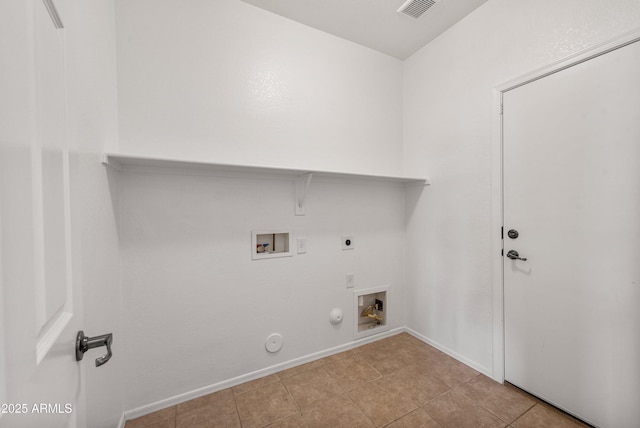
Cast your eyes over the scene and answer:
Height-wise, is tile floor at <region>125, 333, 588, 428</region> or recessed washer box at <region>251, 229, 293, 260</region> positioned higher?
recessed washer box at <region>251, 229, 293, 260</region>

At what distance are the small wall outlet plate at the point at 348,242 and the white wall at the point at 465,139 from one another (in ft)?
2.19

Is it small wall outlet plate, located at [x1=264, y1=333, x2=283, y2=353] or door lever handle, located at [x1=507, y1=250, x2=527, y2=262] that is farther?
small wall outlet plate, located at [x1=264, y1=333, x2=283, y2=353]

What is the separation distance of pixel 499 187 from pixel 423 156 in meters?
0.75

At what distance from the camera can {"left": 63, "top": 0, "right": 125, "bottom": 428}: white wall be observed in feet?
2.61

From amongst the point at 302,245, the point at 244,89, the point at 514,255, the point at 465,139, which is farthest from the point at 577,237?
the point at 244,89

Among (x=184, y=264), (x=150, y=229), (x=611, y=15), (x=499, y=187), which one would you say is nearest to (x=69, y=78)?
(x=150, y=229)

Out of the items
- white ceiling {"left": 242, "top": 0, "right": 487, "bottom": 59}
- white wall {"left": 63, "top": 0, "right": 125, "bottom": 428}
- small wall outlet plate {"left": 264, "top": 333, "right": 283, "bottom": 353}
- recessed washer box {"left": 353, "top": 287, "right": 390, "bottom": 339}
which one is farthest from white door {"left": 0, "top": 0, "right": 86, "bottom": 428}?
recessed washer box {"left": 353, "top": 287, "right": 390, "bottom": 339}

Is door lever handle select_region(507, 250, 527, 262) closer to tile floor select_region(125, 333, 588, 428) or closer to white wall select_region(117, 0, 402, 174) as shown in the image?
tile floor select_region(125, 333, 588, 428)

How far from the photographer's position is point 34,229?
0.44 m

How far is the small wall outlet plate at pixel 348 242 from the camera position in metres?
2.23

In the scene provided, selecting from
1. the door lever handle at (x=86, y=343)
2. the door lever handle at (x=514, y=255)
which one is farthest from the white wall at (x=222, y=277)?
the door lever handle at (x=514, y=255)

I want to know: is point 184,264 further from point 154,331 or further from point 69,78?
point 69,78

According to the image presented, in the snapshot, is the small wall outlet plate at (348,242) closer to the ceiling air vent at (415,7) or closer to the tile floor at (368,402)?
the tile floor at (368,402)

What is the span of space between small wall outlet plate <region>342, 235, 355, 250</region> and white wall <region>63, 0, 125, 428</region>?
1.59 meters
